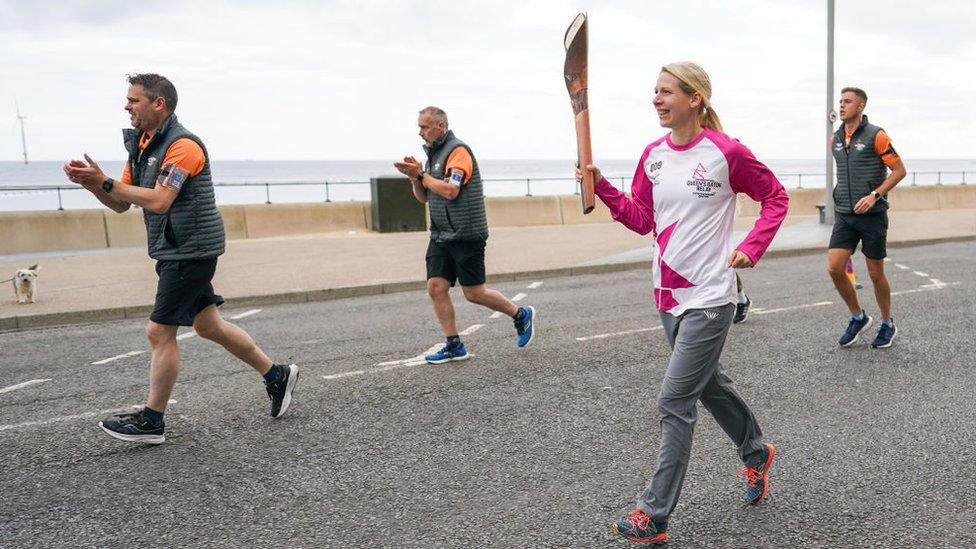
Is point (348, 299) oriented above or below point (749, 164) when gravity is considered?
below

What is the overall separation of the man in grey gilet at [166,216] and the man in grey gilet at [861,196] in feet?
14.9

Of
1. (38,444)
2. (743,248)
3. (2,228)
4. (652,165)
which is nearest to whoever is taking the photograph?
(743,248)

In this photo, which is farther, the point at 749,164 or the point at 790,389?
the point at 790,389

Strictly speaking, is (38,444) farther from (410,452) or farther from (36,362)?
(36,362)

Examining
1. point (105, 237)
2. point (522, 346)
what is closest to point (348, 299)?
point (522, 346)

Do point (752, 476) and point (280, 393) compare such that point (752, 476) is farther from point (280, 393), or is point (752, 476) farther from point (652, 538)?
point (280, 393)

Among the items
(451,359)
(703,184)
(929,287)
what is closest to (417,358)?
(451,359)

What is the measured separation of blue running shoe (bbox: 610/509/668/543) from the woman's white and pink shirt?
2.70 ft

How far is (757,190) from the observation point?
11.4 feet

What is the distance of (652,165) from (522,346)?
11.5ft

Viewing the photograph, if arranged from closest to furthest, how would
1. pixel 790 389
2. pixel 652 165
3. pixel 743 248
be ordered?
1. pixel 743 248
2. pixel 652 165
3. pixel 790 389

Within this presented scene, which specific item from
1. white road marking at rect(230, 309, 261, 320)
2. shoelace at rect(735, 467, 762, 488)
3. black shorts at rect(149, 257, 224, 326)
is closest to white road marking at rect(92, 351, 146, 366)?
white road marking at rect(230, 309, 261, 320)

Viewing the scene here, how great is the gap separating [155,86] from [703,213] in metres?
2.85

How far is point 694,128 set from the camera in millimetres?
3463
